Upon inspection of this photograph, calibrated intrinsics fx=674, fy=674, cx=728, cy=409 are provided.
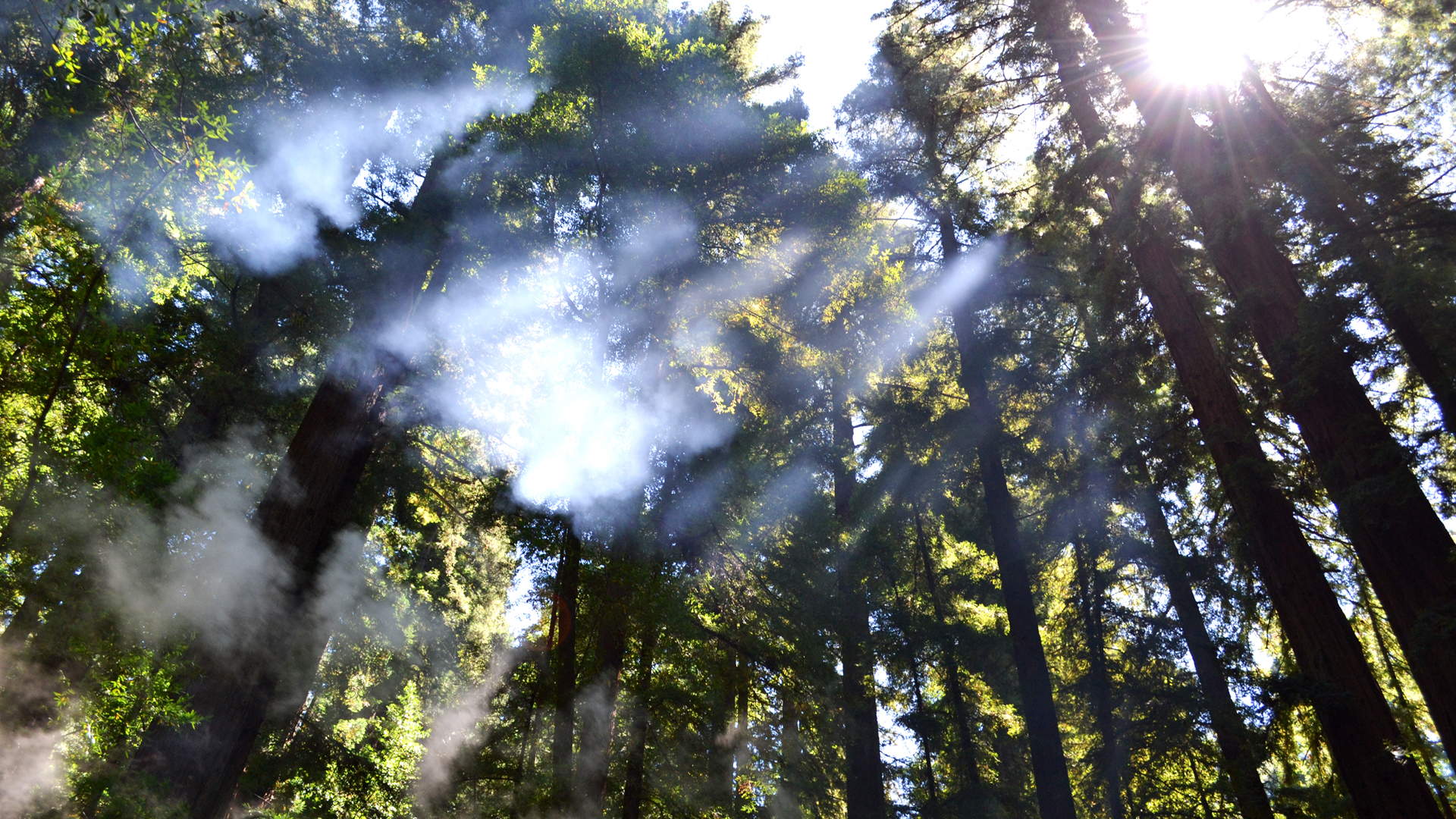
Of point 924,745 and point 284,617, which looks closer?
point 284,617

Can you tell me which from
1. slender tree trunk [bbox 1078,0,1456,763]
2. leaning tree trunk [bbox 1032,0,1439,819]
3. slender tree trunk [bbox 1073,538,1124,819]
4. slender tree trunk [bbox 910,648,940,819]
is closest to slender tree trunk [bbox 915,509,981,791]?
slender tree trunk [bbox 910,648,940,819]

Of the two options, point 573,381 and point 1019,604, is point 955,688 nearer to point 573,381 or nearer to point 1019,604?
point 1019,604

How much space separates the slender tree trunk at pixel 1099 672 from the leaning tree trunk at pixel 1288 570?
17.0ft

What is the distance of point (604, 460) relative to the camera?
27.5 feet

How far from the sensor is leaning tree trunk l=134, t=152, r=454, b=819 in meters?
5.73

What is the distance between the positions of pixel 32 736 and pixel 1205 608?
1367 centimetres

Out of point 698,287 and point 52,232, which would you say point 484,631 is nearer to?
point 698,287

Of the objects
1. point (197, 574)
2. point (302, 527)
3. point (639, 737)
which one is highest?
point (302, 527)

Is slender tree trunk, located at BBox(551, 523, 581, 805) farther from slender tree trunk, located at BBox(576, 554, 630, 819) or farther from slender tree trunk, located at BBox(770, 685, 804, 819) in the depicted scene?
slender tree trunk, located at BBox(770, 685, 804, 819)

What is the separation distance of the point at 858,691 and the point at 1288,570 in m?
5.74

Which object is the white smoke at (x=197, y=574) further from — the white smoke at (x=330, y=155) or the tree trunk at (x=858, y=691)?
the tree trunk at (x=858, y=691)

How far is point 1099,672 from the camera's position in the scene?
11586 mm

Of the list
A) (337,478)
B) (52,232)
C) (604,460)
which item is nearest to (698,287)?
(604,460)

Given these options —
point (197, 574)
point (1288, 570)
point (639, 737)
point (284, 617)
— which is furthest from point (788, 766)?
point (197, 574)
